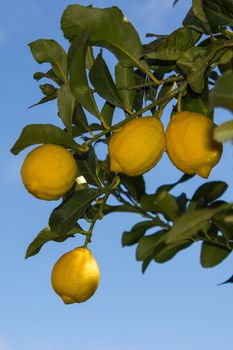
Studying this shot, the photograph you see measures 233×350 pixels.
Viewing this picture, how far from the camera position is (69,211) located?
2.29 metres

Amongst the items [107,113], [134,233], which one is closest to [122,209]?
[134,233]

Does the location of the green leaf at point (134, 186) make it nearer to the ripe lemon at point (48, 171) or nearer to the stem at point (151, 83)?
the stem at point (151, 83)

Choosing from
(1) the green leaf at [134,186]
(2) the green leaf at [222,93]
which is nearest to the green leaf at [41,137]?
(1) the green leaf at [134,186]

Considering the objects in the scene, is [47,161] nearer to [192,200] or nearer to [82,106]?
[82,106]

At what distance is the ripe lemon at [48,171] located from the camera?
2.00 m

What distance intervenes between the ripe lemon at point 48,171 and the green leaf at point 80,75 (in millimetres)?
207

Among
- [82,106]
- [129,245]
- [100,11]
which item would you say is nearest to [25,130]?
[82,106]

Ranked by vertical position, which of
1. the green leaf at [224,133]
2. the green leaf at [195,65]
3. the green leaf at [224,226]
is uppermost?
the green leaf at [195,65]

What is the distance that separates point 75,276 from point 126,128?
22.2 inches

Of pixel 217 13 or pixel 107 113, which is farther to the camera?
pixel 107 113

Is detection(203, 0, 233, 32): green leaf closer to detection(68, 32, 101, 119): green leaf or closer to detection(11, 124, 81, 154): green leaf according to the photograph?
detection(68, 32, 101, 119): green leaf

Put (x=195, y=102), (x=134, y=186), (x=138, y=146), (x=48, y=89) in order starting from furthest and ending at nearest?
(x=134, y=186), (x=48, y=89), (x=195, y=102), (x=138, y=146)

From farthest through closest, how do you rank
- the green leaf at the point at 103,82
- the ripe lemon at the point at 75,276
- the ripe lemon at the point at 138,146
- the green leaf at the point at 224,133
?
1. the ripe lemon at the point at 75,276
2. the green leaf at the point at 103,82
3. the ripe lemon at the point at 138,146
4. the green leaf at the point at 224,133

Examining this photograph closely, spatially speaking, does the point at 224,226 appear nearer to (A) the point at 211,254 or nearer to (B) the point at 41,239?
(A) the point at 211,254
